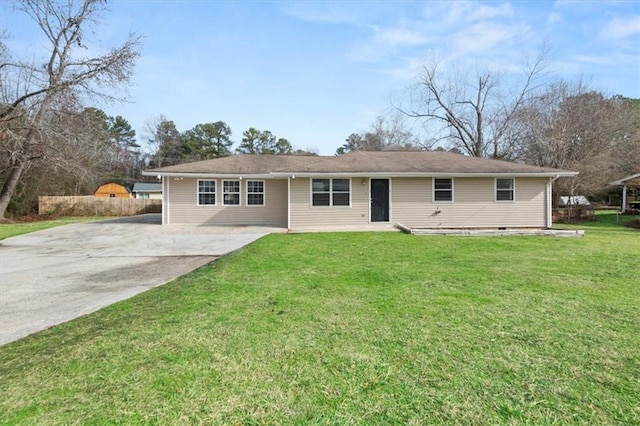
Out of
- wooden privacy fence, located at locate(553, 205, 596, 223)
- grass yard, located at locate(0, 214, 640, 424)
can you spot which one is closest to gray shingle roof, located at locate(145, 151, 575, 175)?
wooden privacy fence, located at locate(553, 205, 596, 223)

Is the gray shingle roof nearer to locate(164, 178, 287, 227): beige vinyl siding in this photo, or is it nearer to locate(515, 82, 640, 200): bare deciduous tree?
locate(164, 178, 287, 227): beige vinyl siding

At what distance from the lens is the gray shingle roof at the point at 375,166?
13.8 meters

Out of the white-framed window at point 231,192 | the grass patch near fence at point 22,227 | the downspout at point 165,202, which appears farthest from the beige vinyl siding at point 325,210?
the grass patch near fence at point 22,227

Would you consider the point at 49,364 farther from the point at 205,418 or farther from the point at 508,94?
the point at 508,94

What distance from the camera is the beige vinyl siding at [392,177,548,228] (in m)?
14.3

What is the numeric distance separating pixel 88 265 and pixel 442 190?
40.9ft

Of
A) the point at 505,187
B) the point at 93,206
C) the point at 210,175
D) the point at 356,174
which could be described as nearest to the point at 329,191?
the point at 356,174

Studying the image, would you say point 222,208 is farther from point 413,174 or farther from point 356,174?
point 413,174

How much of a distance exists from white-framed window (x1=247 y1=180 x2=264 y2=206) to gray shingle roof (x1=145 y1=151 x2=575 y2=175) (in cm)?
55

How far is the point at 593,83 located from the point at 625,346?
3074cm

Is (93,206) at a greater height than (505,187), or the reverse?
(505,187)

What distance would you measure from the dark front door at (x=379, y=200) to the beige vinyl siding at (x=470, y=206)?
298mm

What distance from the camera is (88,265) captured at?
7531 millimetres

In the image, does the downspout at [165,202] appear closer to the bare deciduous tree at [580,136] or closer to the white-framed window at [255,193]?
the white-framed window at [255,193]
